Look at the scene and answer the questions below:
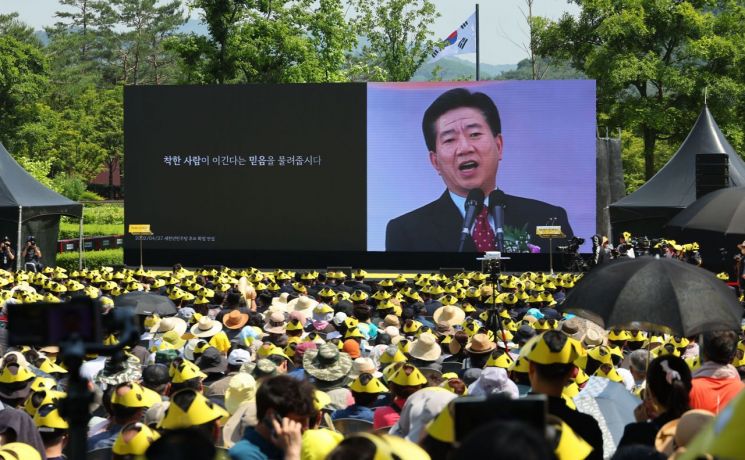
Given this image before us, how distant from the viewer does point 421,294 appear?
1527cm

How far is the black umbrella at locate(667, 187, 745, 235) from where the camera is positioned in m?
7.54

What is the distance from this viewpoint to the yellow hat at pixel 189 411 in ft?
14.4

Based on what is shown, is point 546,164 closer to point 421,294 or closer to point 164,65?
point 421,294

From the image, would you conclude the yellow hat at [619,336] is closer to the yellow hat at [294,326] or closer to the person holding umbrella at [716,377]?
the yellow hat at [294,326]

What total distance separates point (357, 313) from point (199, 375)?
4.41m

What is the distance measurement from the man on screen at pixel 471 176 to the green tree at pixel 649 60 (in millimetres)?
12235

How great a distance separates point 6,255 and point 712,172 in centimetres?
1492

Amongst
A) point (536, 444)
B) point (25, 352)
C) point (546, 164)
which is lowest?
point (25, 352)

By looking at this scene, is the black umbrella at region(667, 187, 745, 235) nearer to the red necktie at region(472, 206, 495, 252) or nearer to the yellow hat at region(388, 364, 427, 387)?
the yellow hat at region(388, 364, 427, 387)

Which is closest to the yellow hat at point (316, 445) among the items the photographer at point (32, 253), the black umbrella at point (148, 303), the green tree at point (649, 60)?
the black umbrella at point (148, 303)

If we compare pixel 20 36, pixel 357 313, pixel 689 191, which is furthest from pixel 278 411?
pixel 20 36

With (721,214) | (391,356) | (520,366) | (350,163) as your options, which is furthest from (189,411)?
(350,163)

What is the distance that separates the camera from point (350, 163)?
28156 millimetres

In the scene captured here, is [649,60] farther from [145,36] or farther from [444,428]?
[145,36]
